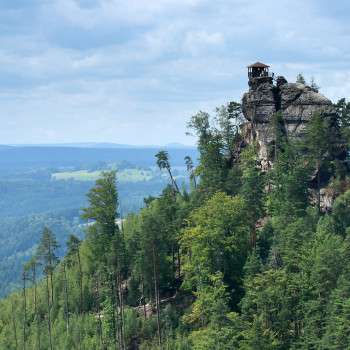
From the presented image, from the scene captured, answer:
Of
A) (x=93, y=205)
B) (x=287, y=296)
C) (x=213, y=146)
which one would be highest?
(x=213, y=146)

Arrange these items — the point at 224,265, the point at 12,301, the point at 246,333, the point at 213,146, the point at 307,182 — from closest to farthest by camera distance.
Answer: the point at 246,333 → the point at 224,265 → the point at 307,182 → the point at 213,146 → the point at 12,301

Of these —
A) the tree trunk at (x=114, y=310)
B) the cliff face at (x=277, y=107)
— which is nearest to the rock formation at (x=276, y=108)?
the cliff face at (x=277, y=107)

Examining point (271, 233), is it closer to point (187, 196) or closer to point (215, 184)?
point (215, 184)

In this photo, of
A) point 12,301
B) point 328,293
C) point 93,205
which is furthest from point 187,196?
point 328,293

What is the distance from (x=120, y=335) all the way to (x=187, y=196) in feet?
100

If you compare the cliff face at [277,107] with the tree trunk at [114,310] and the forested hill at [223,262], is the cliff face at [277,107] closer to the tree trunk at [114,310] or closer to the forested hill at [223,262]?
the forested hill at [223,262]

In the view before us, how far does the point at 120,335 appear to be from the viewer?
84.9 m

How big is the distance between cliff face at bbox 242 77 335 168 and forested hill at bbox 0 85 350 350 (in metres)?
0.50

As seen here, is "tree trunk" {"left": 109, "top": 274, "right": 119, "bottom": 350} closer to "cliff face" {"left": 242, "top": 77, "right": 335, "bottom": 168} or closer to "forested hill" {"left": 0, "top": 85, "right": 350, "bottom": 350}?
"forested hill" {"left": 0, "top": 85, "right": 350, "bottom": 350}

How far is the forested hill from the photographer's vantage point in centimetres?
6906

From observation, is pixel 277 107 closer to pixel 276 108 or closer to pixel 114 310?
pixel 276 108

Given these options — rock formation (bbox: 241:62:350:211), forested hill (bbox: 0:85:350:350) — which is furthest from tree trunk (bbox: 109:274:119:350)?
rock formation (bbox: 241:62:350:211)

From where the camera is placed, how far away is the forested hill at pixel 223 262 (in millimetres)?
69062

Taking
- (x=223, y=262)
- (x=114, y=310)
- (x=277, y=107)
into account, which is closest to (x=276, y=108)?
(x=277, y=107)
